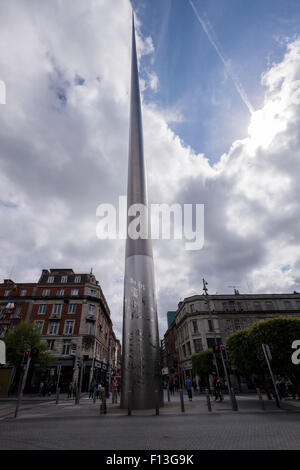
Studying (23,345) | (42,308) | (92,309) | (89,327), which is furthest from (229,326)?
(23,345)

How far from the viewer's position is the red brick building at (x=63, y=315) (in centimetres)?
3691

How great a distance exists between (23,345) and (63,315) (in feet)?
31.4

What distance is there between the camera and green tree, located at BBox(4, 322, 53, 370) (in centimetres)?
3136

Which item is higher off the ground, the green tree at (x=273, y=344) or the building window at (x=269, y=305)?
the building window at (x=269, y=305)

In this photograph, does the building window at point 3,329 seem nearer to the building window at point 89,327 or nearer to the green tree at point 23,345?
the green tree at point 23,345

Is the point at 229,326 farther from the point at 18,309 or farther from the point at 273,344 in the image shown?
the point at 18,309

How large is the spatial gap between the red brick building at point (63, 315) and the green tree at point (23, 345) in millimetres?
3378

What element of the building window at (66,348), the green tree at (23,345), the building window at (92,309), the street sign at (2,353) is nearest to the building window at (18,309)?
the green tree at (23,345)

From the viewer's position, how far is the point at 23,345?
31.4 metres

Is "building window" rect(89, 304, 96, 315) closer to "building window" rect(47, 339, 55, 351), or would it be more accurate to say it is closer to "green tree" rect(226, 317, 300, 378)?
"building window" rect(47, 339, 55, 351)

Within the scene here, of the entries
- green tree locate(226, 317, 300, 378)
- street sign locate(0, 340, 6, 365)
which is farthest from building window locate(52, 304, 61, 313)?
green tree locate(226, 317, 300, 378)

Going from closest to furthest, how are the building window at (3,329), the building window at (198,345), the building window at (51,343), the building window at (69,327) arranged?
the building window at (51,343) → the building window at (69,327) → the building window at (3,329) → the building window at (198,345)
